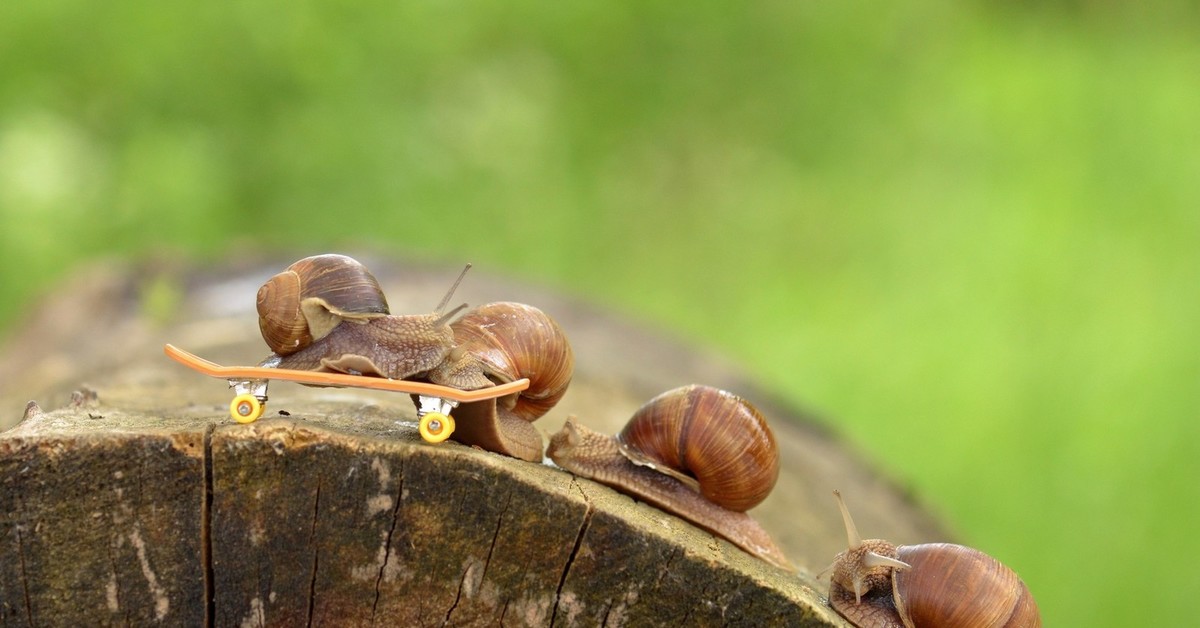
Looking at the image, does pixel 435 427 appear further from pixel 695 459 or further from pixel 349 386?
pixel 695 459

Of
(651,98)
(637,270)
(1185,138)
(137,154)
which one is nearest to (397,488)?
(137,154)

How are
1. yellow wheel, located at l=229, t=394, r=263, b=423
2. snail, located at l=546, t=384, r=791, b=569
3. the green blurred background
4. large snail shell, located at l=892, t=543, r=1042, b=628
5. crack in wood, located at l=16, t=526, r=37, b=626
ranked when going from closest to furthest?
crack in wood, located at l=16, t=526, r=37, b=626
yellow wheel, located at l=229, t=394, r=263, b=423
large snail shell, located at l=892, t=543, r=1042, b=628
snail, located at l=546, t=384, r=791, b=569
the green blurred background

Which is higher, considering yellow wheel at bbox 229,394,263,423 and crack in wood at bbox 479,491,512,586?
yellow wheel at bbox 229,394,263,423

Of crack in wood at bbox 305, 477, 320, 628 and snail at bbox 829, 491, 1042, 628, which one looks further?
snail at bbox 829, 491, 1042, 628

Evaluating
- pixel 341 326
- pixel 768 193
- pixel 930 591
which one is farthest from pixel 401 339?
pixel 768 193

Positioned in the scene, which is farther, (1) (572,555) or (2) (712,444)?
(2) (712,444)

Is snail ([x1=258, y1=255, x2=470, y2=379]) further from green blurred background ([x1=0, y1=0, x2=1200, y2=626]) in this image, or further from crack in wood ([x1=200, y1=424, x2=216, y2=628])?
green blurred background ([x1=0, y1=0, x2=1200, y2=626])

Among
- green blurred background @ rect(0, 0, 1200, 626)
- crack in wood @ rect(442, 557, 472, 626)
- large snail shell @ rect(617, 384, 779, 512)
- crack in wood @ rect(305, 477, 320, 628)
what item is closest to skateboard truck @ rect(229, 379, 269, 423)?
crack in wood @ rect(305, 477, 320, 628)

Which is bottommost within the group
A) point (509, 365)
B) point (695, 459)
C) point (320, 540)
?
point (320, 540)
